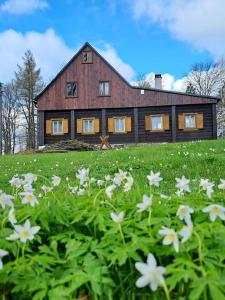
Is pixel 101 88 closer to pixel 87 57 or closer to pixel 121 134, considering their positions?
pixel 87 57

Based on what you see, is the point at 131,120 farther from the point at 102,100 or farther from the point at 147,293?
the point at 147,293

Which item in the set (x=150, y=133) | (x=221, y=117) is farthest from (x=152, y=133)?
(x=221, y=117)

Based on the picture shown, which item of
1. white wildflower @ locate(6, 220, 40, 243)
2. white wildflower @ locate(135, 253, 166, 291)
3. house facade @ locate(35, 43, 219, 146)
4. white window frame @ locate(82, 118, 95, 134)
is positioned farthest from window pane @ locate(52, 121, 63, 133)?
white wildflower @ locate(135, 253, 166, 291)

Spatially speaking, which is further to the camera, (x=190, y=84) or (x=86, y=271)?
(x=190, y=84)

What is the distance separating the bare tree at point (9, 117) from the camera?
50125mm

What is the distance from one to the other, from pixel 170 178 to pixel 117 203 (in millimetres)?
6536

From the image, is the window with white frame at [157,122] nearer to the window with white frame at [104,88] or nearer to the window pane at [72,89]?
the window with white frame at [104,88]

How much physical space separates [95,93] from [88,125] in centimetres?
251

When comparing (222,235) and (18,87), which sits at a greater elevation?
(18,87)

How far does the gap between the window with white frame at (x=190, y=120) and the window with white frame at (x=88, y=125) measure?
7.04 metres

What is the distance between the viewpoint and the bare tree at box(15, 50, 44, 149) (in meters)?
46.8

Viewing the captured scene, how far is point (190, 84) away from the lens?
51.1m

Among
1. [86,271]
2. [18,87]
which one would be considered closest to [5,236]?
[86,271]

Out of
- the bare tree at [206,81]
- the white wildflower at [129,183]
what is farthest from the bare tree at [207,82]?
the white wildflower at [129,183]
